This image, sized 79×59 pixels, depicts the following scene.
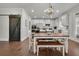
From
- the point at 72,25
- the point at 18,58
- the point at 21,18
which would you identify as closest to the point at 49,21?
the point at 72,25

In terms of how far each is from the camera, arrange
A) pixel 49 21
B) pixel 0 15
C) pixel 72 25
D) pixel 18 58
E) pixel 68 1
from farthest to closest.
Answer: pixel 49 21
pixel 72 25
pixel 0 15
pixel 18 58
pixel 68 1

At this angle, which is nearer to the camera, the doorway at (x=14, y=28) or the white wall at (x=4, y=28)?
the white wall at (x=4, y=28)

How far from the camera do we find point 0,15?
9.85 meters

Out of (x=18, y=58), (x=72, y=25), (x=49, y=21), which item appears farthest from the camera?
(x=49, y=21)

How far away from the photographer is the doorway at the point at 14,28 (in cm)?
1005

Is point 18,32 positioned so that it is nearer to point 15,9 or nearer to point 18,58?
point 15,9

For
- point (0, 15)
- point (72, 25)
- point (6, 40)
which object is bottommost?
point (6, 40)

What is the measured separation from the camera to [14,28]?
10125mm

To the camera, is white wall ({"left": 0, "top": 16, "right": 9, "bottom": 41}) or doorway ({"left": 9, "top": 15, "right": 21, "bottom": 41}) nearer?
white wall ({"left": 0, "top": 16, "right": 9, "bottom": 41})

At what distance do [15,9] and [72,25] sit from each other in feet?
14.3

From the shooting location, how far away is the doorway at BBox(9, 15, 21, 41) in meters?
10.1

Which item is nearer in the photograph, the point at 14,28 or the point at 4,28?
the point at 4,28

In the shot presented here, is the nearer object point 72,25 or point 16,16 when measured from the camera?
point 16,16

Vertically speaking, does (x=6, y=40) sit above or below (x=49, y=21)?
below
